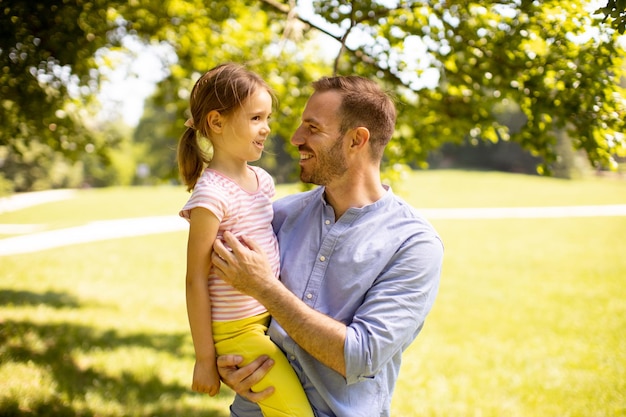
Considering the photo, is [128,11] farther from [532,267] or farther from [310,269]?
[532,267]

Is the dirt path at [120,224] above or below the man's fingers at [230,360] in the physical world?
below

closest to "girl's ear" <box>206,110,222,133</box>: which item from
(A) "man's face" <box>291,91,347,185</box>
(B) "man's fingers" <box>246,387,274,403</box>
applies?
(A) "man's face" <box>291,91,347,185</box>

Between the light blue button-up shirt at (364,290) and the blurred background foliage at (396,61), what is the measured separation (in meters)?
0.89

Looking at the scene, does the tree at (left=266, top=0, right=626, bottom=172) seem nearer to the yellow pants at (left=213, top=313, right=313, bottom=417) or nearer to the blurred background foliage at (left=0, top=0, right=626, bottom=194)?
the blurred background foliage at (left=0, top=0, right=626, bottom=194)

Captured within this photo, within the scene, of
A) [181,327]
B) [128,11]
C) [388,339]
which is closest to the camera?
[388,339]

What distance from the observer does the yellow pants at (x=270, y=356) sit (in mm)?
2092

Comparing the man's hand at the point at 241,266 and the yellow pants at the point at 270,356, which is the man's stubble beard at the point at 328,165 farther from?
the yellow pants at the point at 270,356

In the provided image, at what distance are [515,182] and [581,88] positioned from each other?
34.7 metres

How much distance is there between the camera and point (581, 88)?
366cm

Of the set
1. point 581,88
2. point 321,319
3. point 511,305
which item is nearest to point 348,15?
point 581,88

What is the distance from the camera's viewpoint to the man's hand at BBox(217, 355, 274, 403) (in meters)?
Result: 2.06

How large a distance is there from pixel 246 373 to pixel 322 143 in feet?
3.08

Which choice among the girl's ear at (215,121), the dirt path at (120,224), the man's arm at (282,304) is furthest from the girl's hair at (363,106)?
the dirt path at (120,224)

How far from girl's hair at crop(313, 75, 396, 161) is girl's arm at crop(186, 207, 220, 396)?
2.25 feet
